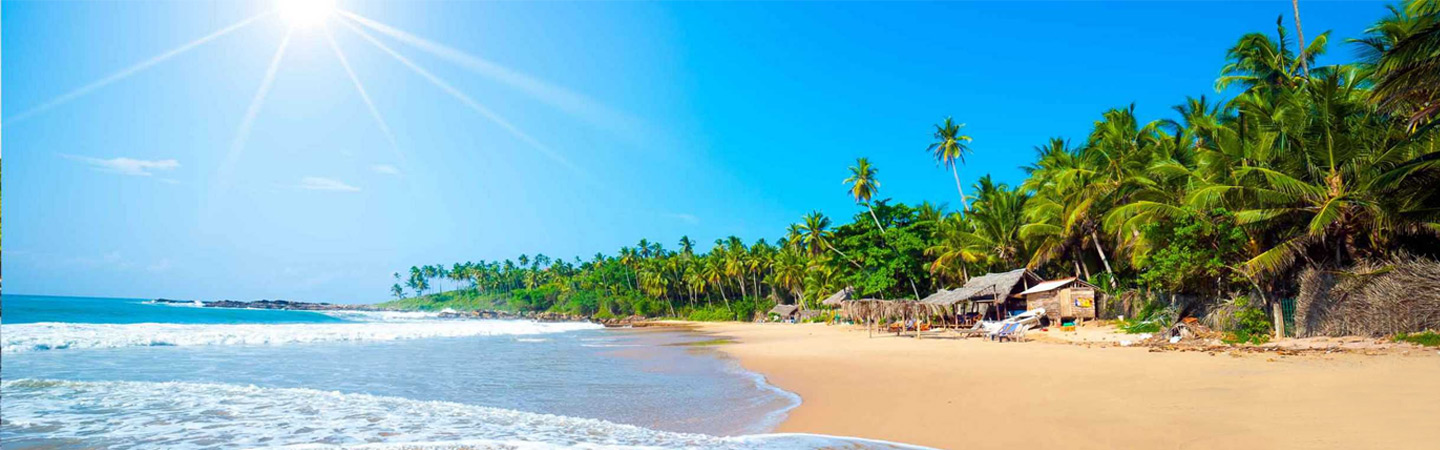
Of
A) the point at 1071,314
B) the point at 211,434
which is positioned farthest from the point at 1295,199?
the point at 211,434

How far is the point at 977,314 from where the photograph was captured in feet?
Result: 103

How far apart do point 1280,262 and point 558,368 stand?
17.0m

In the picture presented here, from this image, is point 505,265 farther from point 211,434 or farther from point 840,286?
point 211,434

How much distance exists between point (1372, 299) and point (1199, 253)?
4.31 metres

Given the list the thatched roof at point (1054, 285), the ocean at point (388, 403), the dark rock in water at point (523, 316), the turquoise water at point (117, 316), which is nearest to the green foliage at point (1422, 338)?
the ocean at point (388, 403)

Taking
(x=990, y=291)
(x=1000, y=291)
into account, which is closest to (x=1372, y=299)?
(x=1000, y=291)

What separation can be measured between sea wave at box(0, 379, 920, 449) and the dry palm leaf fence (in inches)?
523

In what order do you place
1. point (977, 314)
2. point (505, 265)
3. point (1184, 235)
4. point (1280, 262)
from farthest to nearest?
point (505, 265)
point (977, 314)
point (1184, 235)
point (1280, 262)

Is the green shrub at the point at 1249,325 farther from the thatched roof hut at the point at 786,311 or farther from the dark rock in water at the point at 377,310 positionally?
the dark rock in water at the point at 377,310

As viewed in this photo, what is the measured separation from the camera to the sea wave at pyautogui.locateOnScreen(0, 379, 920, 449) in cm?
673

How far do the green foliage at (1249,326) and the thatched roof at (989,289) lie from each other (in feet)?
30.9

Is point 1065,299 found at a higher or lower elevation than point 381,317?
higher

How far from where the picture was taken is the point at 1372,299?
1329 centimetres

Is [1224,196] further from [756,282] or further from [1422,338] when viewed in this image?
[756,282]
